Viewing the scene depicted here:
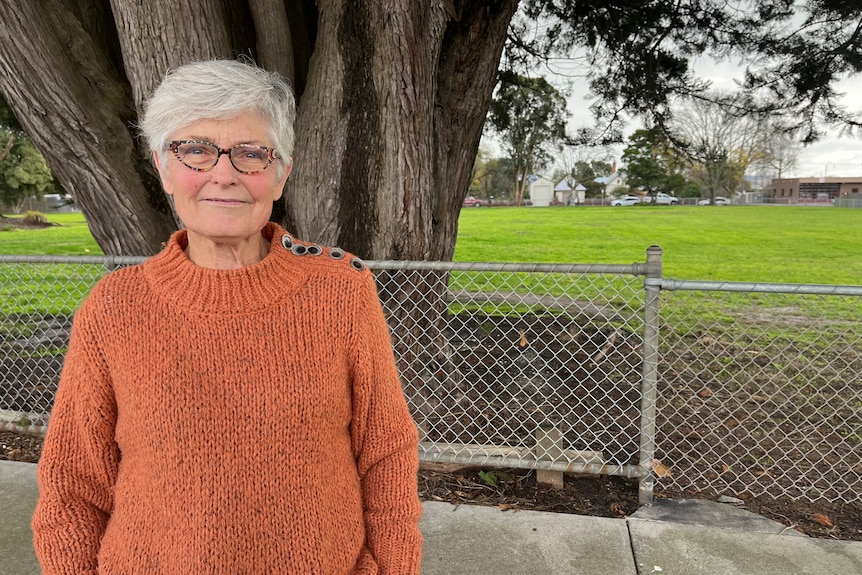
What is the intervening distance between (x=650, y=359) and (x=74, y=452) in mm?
2227

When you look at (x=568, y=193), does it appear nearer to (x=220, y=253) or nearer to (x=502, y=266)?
(x=502, y=266)

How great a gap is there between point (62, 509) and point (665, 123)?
5887 mm

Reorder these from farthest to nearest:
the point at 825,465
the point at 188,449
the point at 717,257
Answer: the point at 717,257
the point at 825,465
the point at 188,449

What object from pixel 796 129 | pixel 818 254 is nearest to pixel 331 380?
pixel 796 129

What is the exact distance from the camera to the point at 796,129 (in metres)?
5.20

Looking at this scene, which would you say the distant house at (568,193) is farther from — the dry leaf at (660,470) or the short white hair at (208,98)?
the short white hair at (208,98)

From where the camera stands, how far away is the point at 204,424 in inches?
46.4

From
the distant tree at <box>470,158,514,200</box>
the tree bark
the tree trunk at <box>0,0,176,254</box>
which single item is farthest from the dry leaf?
the distant tree at <box>470,158,514,200</box>

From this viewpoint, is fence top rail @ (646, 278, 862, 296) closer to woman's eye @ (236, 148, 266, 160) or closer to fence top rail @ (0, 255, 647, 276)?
fence top rail @ (0, 255, 647, 276)

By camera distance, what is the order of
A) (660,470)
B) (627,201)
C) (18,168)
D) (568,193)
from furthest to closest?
(568,193) → (627,201) → (18,168) → (660,470)

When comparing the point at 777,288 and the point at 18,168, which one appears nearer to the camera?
the point at 777,288

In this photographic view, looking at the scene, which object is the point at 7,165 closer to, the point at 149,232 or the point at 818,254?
the point at 149,232

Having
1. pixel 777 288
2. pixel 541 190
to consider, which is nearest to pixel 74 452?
pixel 777 288

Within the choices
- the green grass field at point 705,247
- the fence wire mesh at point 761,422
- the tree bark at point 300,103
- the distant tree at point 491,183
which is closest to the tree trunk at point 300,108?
the tree bark at point 300,103
